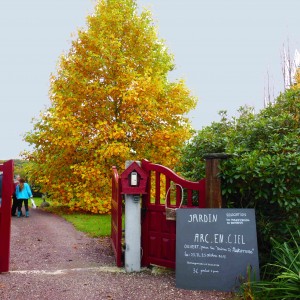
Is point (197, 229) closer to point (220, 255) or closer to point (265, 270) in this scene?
point (220, 255)

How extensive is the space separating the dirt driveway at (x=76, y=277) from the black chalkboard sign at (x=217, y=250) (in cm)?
21

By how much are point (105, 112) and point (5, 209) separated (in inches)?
370

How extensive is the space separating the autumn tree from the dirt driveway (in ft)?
18.6

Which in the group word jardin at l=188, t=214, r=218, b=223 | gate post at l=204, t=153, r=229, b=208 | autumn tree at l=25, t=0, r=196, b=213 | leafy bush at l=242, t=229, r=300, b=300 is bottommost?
leafy bush at l=242, t=229, r=300, b=300

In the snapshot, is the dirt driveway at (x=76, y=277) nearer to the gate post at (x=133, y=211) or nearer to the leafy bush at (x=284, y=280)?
the gate post at (x=133, y=211)

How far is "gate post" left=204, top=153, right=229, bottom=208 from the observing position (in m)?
5.52

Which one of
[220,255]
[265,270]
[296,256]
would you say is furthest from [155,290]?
[296,256]

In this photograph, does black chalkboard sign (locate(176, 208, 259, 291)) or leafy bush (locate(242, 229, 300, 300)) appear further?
black chalkboard sign (locate(176, 208, 259, 291))

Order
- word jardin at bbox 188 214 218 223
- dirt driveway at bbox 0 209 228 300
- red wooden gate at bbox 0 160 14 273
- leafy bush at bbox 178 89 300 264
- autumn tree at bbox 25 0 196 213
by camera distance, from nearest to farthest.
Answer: dirt driveway at bbox 0 209 228 300 → leafy bush at bbox 178 89 300 264 → word jardin at bbox 188 214 218 223 → red wooden gate at bbox 0 160 14 273 → autumn tree at bbox 25 0 196 213

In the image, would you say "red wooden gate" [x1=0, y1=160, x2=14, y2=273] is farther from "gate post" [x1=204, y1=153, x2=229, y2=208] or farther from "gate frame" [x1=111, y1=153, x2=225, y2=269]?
"gate post" [x1=204, y1=153, x2=229, y2=208]

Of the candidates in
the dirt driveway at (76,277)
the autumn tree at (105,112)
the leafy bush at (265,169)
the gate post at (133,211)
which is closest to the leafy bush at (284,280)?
the leafy bush at (265,169)

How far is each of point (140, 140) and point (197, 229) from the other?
34.9 ft

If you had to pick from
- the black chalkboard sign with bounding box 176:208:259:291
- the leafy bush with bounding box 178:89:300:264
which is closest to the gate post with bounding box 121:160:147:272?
the black chalkboard sign with bounding box 176:208:259:291

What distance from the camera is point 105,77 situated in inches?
609
